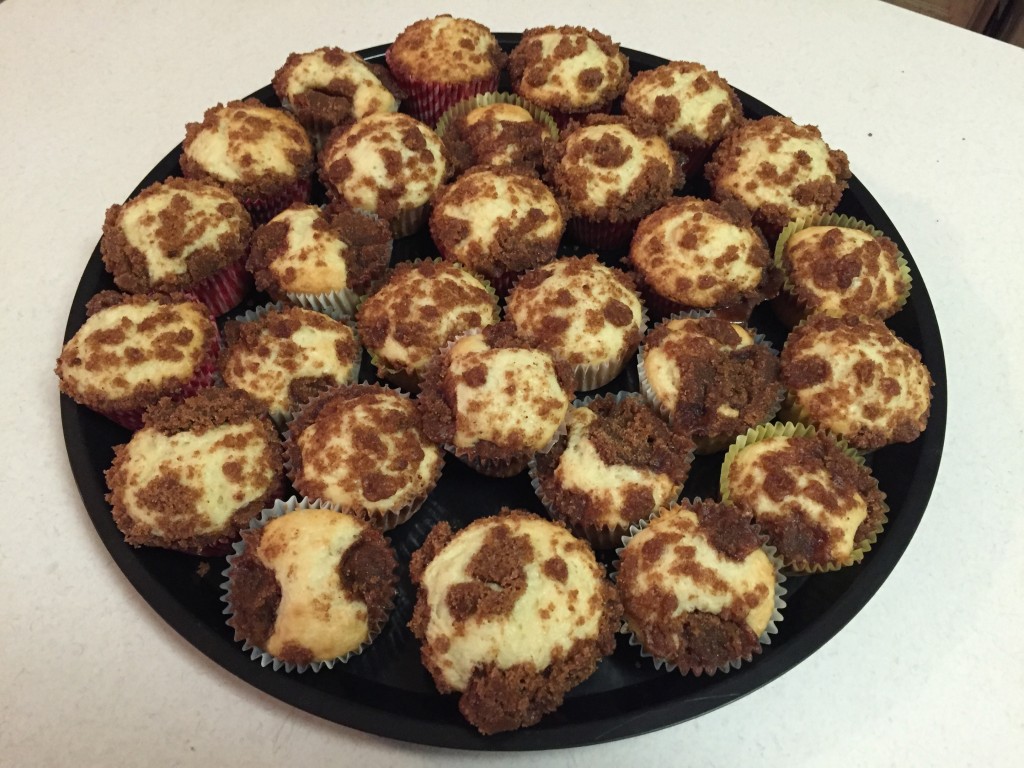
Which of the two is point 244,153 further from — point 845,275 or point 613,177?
point 845,275

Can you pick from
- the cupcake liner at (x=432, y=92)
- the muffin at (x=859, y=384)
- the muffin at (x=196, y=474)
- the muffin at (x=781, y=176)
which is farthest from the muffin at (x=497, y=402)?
the cupcake liner at (x=432, y=92)

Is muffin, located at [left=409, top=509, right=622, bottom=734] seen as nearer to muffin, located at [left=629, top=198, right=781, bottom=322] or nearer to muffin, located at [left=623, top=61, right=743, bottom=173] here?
muffin, located at [left=629, top=198, right=781, bottom=322]

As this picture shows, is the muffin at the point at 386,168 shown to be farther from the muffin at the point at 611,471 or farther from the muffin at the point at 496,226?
the muffin at the point at 611,471

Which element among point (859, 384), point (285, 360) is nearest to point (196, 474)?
point (285, 360)

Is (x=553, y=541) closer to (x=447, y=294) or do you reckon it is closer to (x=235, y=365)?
(x=447, y=294)

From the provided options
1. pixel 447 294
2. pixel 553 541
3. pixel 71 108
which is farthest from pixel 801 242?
pixel 71 108

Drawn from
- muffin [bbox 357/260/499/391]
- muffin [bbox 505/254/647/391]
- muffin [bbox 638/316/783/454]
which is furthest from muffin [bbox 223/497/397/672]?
muffin [bbox 638/316/783/454]
